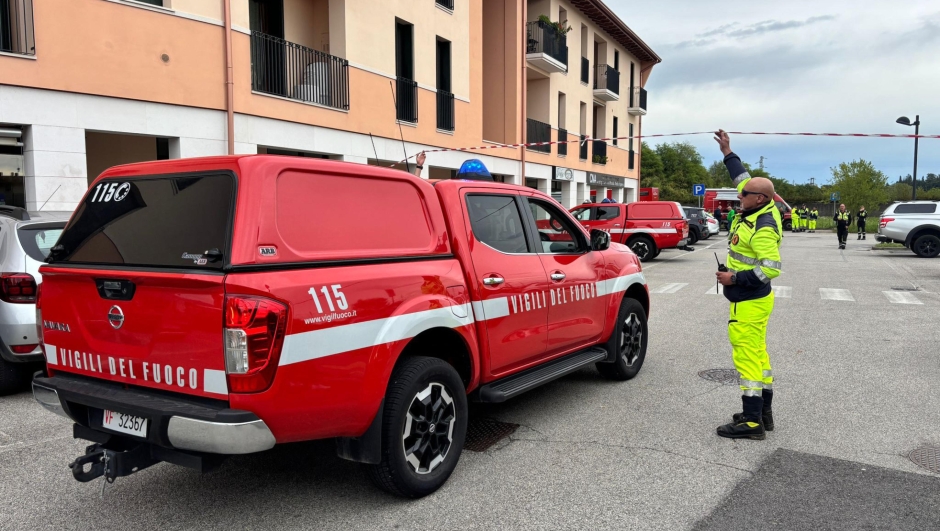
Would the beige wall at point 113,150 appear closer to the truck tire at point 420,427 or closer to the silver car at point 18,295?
the silver car at point 18,295

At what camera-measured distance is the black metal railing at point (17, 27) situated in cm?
970

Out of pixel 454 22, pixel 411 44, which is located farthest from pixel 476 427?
pixel 454 22

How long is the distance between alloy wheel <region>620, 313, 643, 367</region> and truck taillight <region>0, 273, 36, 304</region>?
16.3ft

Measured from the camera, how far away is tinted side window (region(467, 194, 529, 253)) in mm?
4418

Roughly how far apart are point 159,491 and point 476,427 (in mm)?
2130

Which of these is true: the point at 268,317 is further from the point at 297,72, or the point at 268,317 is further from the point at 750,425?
the point at 297,72

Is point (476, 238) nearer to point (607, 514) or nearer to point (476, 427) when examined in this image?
point (476, 427)

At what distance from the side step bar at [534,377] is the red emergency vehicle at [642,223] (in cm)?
1443

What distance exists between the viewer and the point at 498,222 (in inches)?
183

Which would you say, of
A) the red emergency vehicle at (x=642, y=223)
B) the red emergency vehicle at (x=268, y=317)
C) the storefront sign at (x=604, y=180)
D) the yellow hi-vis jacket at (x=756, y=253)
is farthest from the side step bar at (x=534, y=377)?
the storefront sign at (x=604, y=180)

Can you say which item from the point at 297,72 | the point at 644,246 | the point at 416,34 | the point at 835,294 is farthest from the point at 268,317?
the point at 644,246

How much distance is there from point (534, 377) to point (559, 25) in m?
23.8

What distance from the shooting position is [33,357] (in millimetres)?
5363

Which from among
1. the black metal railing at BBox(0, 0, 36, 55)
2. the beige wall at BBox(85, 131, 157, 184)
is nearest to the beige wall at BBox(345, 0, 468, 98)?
the beige wall at BBox(85, 131, 157, 184)
